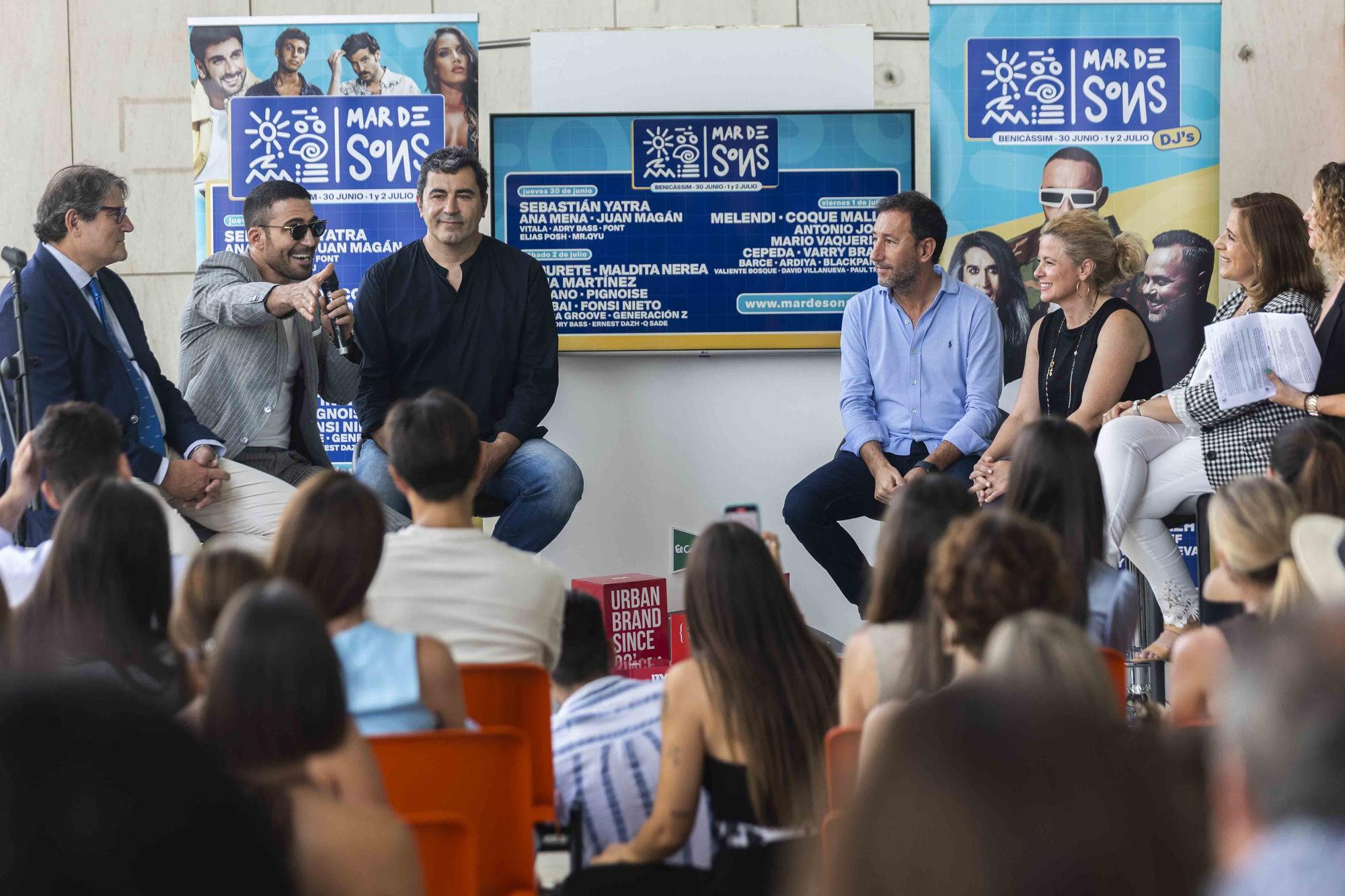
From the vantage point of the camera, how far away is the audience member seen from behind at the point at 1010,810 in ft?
1.83

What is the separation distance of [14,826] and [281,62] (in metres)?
5.01

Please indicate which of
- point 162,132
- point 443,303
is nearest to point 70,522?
point 443,303

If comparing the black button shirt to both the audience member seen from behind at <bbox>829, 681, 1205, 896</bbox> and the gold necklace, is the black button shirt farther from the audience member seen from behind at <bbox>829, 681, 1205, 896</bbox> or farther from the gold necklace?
the audience member seen from behind at <bbox>829, 681, 1205, 896</bbox>

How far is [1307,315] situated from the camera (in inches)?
154

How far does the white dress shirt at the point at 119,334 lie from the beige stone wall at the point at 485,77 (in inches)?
55.7

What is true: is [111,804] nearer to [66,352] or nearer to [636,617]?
[66,352]

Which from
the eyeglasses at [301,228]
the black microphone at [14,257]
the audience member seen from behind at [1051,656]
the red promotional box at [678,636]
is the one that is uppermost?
the eyeglasses at [301,228]

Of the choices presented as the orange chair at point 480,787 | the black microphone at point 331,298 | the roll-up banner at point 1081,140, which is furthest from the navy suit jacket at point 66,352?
the roll-up banner at point 1081,140

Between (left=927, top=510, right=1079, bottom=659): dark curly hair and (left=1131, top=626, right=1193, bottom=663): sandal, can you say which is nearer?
(left=927, top=510, right=1079, bottom=659): dark curly hair

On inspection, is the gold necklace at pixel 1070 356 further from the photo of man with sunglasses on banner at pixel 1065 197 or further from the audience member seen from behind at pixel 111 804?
the audience member seen from behind at pixel 111 804

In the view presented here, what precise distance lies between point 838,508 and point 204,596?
3.08 metres

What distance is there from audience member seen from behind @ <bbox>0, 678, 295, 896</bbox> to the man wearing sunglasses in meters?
4.85

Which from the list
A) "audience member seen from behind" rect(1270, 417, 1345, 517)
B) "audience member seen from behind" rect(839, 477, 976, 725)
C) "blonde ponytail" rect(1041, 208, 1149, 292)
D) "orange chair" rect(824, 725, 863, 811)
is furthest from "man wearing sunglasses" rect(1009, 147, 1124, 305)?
"orange chair" rect(824, 725, 863, 811)

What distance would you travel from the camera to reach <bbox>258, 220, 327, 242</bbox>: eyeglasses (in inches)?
178
